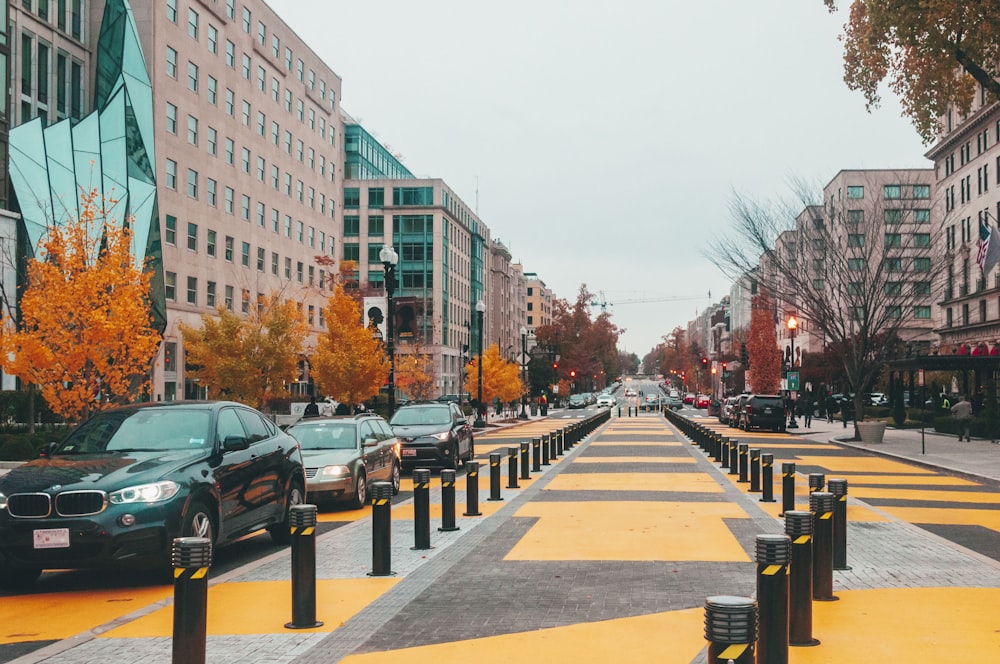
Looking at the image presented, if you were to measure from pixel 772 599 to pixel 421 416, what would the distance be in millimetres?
17836

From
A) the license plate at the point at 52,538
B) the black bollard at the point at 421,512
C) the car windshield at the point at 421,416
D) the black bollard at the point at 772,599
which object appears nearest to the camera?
the black bollard at the point at 772,599

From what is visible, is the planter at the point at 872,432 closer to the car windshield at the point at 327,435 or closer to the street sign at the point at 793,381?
the street sign at the point at 793,381

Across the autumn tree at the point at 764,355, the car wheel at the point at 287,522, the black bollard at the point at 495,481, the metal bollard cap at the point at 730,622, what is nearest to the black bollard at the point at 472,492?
the black bollard at the point at 495,481

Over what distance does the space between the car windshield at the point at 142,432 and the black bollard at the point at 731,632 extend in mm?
7253

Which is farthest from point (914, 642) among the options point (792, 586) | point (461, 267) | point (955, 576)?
point (461, 267)

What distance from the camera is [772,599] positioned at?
572 centimetres

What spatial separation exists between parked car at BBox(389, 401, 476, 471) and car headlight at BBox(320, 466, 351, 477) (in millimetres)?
5971

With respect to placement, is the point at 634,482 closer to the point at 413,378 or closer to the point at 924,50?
the point at 924,50

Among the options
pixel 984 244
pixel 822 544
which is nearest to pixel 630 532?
pixel 822 544

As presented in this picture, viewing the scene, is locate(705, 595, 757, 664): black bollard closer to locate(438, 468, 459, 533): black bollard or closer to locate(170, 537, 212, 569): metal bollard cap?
locate(170, 537, 212, 569): metal bollard cap

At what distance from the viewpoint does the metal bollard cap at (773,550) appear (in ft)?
18.7

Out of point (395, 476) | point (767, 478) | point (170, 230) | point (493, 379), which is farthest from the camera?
point (493, 379)

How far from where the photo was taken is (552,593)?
28.7ft

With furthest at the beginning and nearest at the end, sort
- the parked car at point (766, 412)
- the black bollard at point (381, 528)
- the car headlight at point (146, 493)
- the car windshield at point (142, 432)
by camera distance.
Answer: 1. the parked car at point (766, 412)
2. the car windshield at point (142, 432)
3. the black bollard at point (381, 528)
4. the car headlight at point (146, 493)
